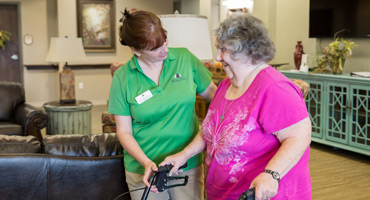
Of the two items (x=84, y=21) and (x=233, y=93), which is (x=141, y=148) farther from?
(x=84, y=21)

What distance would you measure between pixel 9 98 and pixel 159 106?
14.7 feet

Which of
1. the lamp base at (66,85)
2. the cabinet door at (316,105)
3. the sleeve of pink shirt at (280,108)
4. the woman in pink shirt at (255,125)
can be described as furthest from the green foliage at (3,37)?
the sleeve of pink shirt at (280,108)

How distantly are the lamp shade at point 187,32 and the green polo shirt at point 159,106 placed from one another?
18.8 inches

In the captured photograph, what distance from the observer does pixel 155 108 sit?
72.4 inches

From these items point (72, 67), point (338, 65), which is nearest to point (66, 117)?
point (338, 65)

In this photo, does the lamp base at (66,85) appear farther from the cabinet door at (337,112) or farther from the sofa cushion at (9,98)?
the cabinet door at (337,112)

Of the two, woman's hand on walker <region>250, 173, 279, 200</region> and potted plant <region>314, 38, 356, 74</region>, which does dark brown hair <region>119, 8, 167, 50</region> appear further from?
potted plant <region>314, 38, 356, 74</region>

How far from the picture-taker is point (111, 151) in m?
2.29

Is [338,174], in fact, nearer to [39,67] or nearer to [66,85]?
[66,85]

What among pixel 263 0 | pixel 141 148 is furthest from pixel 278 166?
pixel 263 0

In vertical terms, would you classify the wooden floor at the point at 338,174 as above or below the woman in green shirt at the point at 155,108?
below

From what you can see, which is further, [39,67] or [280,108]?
[39,67]

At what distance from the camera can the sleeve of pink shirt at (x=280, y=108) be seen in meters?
1.41

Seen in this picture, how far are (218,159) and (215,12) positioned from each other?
7.37 m
